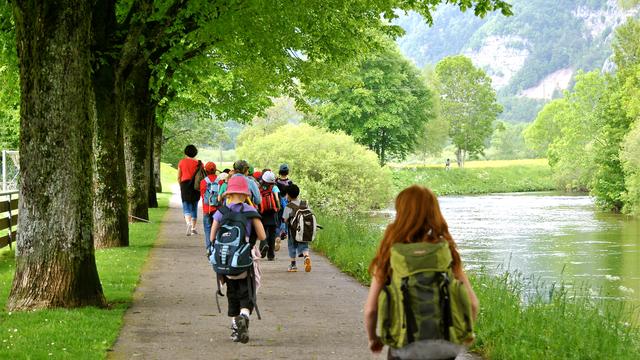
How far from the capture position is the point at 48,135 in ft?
34.4

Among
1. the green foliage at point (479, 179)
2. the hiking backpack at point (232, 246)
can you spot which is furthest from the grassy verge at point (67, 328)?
the green foliage at point (479, 179)

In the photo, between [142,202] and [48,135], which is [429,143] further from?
[48,135]

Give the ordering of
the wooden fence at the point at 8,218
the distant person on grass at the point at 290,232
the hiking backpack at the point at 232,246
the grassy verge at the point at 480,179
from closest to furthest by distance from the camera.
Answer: the hiking backpack at the point at 232,246, the distant person on grass at the point at 290,232, the wooden fence at the point at 8,218, the grassy verge at the point at 480,179

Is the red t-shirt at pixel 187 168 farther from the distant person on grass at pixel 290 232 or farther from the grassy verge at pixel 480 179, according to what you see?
the grassy verge at pixel 480 179

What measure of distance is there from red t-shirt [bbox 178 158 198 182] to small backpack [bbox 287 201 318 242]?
19.7 ft

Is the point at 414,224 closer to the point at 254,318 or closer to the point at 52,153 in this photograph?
the point at 254,318

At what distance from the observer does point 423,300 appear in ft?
16.5

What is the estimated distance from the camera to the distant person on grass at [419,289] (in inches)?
198

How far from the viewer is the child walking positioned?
9.09 meters

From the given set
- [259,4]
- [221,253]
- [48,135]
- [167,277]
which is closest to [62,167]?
[48,135]

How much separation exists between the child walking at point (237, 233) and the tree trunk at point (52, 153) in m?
2.26

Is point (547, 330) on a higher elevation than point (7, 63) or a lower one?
lower

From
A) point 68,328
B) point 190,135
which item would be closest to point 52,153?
point 68,328

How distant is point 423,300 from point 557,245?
25144 millimetres
